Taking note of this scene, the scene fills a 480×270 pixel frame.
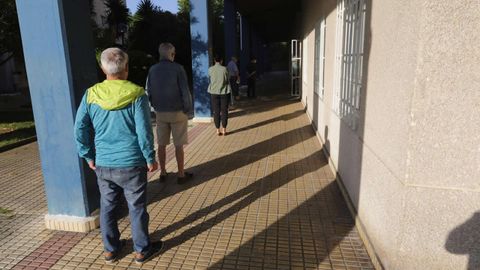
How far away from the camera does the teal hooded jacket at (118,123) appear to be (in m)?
2.79

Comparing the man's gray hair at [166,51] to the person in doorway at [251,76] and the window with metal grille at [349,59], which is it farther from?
the person in doorway at [251,76]

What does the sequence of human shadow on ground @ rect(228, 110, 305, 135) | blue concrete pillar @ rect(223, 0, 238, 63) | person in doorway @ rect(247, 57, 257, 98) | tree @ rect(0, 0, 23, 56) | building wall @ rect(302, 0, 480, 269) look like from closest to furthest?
1. building wall @ rect(302, 0, 480, 269)
2. tree @ rect(0, 0, 23, 56)
3. human shadow on ground @ rect(228, 110, 305, 135)
4. blue concrete pillar @ rect(223, 0, 238, 63)
5. person in doorway @ rect(247, 57, 257, 98)

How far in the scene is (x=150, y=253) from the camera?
10.3ft

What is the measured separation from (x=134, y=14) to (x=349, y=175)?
1053 inches

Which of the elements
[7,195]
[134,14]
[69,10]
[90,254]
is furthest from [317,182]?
[134,14]

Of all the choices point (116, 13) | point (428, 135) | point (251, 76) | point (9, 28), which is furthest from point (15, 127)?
point (116, 13)

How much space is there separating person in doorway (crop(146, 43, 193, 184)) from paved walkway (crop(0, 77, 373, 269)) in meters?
0.62

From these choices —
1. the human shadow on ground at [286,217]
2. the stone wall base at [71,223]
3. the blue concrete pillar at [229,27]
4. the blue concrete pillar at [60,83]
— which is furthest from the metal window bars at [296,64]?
the stone wall base at [71,223]

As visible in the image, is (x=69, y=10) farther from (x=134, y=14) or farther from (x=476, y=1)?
(x=134, y=14)

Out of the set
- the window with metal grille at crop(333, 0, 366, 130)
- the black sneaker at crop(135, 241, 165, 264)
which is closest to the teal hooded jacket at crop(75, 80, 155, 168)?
the black sneaker at crop(135, 241, 165, 264)

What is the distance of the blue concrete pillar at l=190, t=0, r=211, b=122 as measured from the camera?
9.19 m

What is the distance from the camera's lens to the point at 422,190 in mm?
2406

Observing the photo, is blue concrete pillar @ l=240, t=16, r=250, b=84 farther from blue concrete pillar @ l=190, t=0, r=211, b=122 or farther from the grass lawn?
the grass lawn

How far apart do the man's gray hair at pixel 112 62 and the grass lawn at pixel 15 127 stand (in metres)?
5.58
